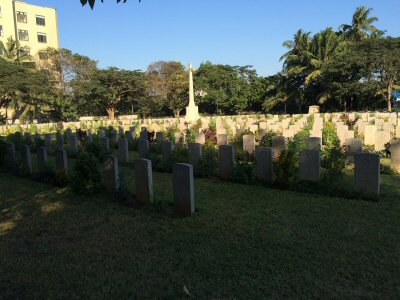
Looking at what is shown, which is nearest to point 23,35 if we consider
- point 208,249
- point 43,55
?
point 43,55

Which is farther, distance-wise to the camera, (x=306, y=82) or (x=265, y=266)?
(x=306, y=82)

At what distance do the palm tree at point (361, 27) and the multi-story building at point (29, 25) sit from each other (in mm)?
40536

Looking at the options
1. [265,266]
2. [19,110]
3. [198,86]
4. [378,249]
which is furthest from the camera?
[198,86]

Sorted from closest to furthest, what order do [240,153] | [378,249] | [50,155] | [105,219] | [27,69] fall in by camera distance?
[378,249] < [105,219] < [240,153] < [50,155] < [27,69]

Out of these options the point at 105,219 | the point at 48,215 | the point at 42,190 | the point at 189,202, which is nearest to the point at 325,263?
the point at 189,202

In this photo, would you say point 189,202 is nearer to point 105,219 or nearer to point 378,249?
point 105,219

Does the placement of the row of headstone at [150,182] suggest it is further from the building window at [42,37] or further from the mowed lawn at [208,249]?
the building window at [42,37]

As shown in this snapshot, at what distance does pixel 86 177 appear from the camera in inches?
287

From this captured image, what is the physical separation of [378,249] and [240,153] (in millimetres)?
6813

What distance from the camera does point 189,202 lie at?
5668 millimetres

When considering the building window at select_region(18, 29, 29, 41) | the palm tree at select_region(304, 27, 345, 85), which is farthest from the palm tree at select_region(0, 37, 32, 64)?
the palm tree at select_region(304, 27, 345, 85)

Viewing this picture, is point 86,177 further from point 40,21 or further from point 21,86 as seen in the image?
point 40,21

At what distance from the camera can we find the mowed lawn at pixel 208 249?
Result: 344 cm

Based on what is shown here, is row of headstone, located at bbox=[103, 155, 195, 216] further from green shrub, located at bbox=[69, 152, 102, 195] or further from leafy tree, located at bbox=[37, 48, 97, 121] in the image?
leafy tree, located at bbox=[37, 48, 97, 121]
